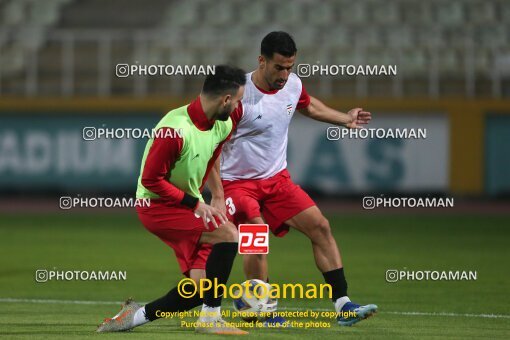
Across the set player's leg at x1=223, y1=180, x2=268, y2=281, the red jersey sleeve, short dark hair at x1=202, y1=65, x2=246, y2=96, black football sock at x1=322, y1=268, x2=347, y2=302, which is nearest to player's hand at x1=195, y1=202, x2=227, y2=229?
the red jersey sleeve

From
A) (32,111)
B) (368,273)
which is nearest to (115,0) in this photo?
(32,111)

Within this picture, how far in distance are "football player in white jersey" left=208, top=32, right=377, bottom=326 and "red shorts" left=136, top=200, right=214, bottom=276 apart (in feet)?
2.84

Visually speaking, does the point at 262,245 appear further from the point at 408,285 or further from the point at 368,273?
the point at 368,273

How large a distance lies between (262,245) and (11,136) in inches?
703

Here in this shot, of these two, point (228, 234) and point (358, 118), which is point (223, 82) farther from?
point (358, 118)

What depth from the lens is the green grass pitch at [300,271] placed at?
30.1ft

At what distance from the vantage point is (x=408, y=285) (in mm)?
12852

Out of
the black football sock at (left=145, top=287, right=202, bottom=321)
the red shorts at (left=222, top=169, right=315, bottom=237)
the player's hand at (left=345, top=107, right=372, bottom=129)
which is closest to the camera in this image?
the black football sock at (left=145, top=287, right=202, bottom=321)

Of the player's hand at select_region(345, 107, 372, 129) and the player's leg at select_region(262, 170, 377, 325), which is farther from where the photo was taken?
the player's hand at select_region(345, 107, 372, 129)

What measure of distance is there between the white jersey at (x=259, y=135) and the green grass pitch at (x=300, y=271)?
1.37 metres

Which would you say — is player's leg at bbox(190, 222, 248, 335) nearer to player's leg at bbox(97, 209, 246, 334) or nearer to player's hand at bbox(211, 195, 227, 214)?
player's leg at bbox(97, 209, 246, 334)

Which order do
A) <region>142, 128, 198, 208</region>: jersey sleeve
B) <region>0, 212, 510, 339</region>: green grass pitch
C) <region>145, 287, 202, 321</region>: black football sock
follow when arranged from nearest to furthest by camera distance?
<region>142, 128, 198, 208</region>: jersey sleeve, <region>145, 287, 202, 321</region>: black football sock, <region>0, 212, 510, 339</region>: green grass pitch

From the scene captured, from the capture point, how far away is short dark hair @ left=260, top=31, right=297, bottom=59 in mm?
9242

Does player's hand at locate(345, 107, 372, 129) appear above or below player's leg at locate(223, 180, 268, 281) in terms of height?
above
